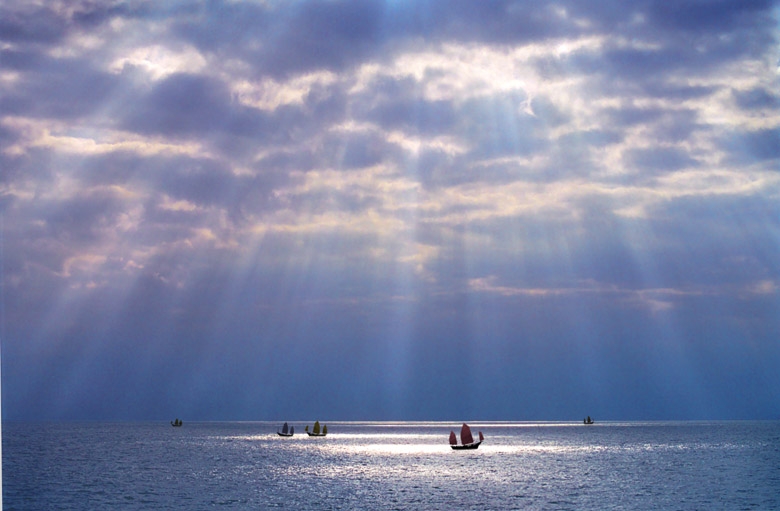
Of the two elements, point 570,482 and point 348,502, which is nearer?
point 348,502

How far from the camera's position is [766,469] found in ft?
276

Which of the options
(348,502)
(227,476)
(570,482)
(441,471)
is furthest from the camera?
(441,471)

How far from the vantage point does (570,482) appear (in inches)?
2665

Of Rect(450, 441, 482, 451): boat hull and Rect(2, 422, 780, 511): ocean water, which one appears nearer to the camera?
Rect(2, 422, 780, 511): ocean water

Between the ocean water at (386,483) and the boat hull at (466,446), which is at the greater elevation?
the boat hull at (466,446)

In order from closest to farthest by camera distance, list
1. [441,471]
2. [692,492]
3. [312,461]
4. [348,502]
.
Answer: [348,502], [692,492], [441,471], [312,461]

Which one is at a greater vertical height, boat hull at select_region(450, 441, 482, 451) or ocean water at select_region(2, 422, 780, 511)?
boat hull at select_region(450, 441, 482, 451)

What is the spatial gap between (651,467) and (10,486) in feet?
221

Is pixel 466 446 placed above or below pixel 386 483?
above

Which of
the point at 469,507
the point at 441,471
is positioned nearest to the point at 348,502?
the point at 469,507

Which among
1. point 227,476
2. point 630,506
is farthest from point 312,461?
point 630,506

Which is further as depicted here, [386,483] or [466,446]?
[466,446]

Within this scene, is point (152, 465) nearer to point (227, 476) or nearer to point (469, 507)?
point (227, 476)

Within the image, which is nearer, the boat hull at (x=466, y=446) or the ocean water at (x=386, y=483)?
the ocean water at (x=386, y=483)
